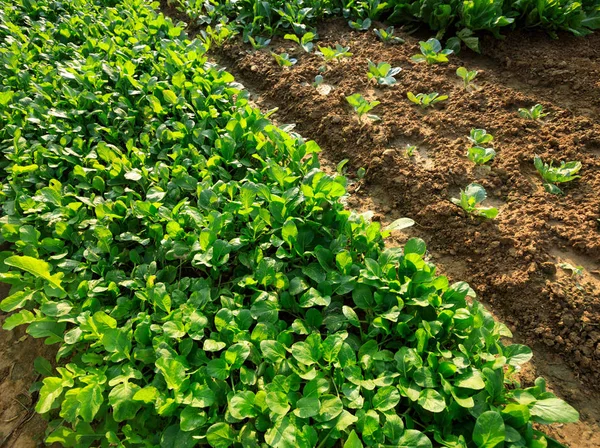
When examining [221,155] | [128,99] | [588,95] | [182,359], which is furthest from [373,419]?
[588,95]

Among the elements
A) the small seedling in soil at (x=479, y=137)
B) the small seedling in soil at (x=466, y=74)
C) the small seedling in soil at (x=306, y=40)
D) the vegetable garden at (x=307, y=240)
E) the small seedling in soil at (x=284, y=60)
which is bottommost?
the vegetable garden at (x=307, y=240)

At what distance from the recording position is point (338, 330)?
200 centimetres

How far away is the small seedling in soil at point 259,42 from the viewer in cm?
420

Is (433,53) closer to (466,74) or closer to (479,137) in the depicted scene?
(466,74)

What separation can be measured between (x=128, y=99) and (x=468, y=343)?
2875 millimetres

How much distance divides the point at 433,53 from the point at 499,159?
133cm

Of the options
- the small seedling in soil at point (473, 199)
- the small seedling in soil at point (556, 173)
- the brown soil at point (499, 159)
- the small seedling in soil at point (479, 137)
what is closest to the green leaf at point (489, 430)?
the brown soil at point (499, 159)

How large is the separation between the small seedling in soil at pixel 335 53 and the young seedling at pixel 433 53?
0.62 metres

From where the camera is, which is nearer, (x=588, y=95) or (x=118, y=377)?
(x=118, y=377)

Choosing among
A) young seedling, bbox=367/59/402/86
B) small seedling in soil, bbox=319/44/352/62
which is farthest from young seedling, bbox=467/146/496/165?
small seedling in soil, bbox=319/44/352/62

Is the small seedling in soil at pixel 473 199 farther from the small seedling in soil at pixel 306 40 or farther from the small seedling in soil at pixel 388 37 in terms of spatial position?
the small seedling in soil at pixel 306 40

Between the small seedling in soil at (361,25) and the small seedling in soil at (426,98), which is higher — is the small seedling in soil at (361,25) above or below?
above

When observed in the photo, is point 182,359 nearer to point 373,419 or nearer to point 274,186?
point 373,419

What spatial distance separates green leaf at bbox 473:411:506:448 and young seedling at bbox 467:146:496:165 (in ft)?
5.76
